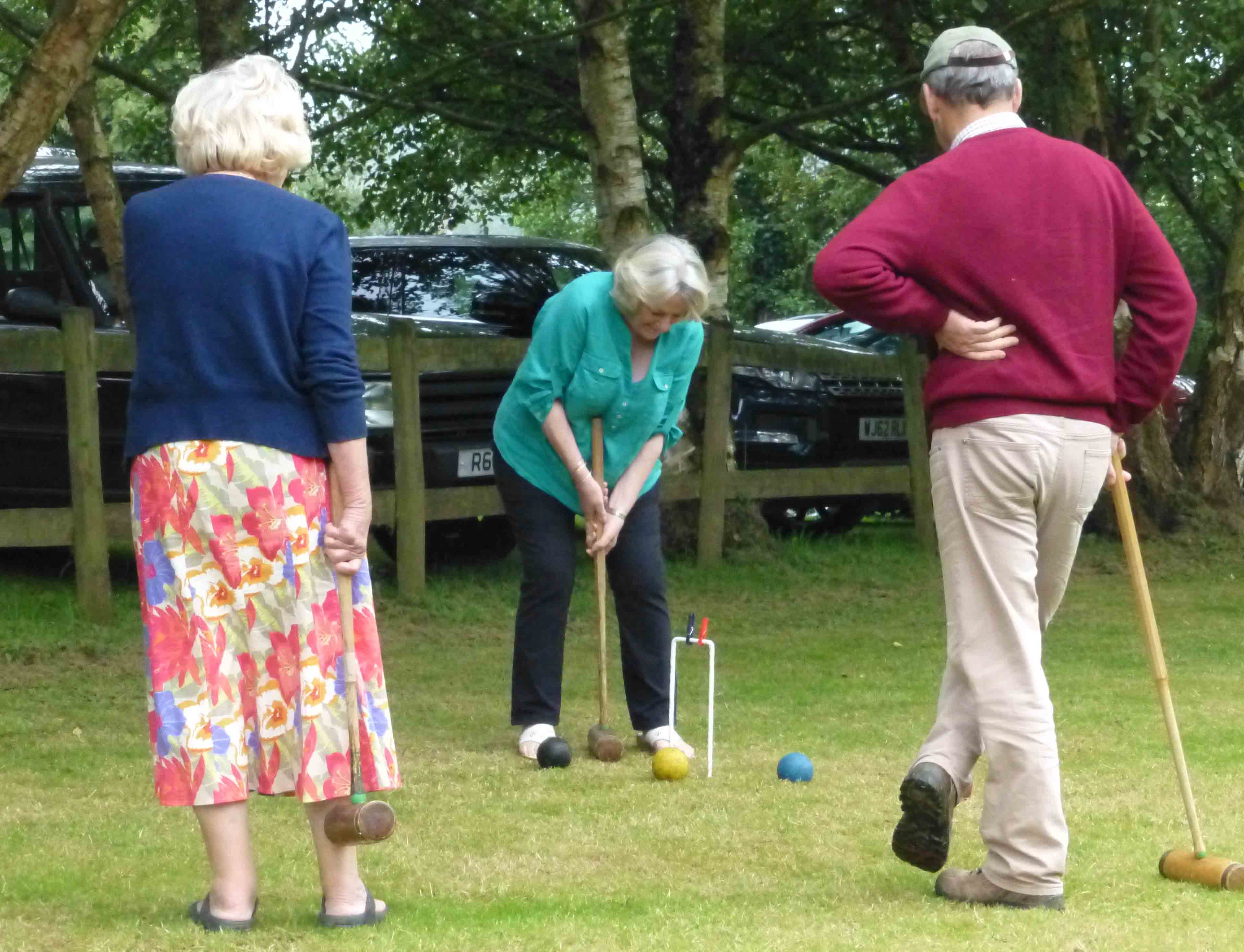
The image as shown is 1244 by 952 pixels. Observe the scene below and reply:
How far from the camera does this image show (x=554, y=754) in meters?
5.82

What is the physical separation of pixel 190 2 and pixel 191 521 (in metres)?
8.56

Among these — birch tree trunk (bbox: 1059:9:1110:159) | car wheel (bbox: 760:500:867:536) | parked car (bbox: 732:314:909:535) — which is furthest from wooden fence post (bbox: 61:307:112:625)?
birch tree trunk (bbox: 1059:9:1110:159)

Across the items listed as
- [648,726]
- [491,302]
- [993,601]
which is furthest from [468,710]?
[491,302]

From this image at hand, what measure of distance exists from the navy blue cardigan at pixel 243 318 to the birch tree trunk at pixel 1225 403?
9525 mm

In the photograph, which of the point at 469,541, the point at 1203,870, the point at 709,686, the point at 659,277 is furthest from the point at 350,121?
the point at 1203,870

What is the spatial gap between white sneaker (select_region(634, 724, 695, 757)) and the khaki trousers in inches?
79.1

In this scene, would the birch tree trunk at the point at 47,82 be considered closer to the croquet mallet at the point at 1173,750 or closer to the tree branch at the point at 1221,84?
the croquet mallet at the point at 1173,750

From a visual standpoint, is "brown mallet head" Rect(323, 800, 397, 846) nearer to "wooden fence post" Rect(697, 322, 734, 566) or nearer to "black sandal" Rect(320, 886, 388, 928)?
"black sandal" Rect(320, 886, 388, 928)

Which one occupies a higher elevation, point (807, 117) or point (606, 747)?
point (807, 117)

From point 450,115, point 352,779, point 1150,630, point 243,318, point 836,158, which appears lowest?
point 352,779

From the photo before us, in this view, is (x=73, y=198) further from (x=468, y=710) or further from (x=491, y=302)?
(x=468, y=710)

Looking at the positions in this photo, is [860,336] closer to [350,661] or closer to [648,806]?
[648,806]

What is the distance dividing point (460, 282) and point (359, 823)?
7265 millimetres

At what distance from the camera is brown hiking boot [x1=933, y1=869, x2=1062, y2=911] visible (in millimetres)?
4047
